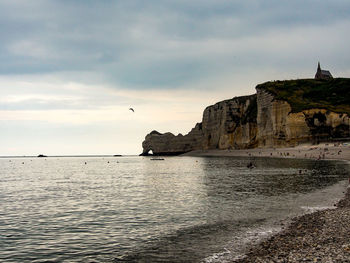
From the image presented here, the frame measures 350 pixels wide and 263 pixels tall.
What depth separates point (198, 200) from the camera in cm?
2767

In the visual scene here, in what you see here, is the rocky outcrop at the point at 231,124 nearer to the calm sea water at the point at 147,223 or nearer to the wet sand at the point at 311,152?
the wet sand at the point at 311,152

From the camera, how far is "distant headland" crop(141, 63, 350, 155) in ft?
353

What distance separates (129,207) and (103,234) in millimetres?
8048

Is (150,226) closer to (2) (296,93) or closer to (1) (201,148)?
(2) (296,93)

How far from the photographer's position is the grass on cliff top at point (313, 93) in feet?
381

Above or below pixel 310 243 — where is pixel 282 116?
above

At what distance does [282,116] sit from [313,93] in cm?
2517

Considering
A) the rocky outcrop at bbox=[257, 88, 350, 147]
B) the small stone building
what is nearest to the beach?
the rocky outcrop at bbox=[257, 88, 350, 147]

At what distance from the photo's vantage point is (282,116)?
119 meters

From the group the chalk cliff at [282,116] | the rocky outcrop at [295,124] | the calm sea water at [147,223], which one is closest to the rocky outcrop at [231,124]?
the chalk cliff at [282,116]

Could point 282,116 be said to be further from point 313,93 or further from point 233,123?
point 233,123

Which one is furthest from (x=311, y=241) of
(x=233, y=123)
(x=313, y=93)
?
(x=233, y=123)

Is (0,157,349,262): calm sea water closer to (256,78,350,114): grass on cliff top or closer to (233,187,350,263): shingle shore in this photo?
(233,187,350,263): shingle shore

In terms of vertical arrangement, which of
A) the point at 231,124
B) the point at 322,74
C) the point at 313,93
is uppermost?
the point at 322,74
